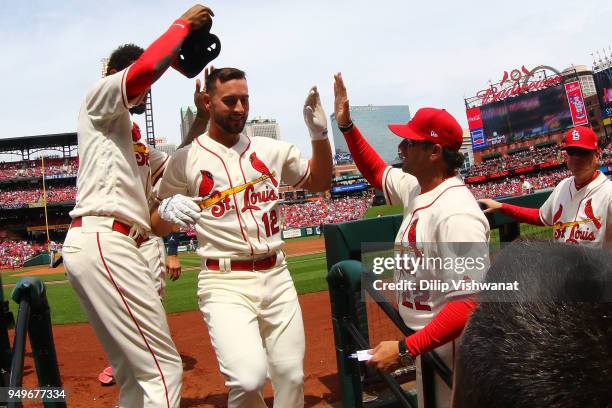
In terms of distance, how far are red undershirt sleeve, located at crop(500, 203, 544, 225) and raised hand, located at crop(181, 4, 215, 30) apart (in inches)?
97.9

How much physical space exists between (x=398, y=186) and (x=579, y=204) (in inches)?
72.9

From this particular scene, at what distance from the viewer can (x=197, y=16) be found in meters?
2.44

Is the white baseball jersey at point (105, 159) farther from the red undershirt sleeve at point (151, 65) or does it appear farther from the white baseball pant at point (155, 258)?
the white baseball pant at point (155, 258)

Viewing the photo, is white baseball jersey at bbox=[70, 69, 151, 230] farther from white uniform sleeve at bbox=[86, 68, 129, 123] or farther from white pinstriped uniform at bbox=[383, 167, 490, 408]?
white pinstriped uniform at bbox=[383, 167, 490, 408]

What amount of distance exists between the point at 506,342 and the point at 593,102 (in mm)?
69211

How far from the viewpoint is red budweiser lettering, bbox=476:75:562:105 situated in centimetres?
4966

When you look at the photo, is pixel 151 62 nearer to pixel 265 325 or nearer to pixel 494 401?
pixel 265 325

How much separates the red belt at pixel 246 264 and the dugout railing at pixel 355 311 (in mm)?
354

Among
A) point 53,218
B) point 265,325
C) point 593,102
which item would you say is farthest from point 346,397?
point 593,102

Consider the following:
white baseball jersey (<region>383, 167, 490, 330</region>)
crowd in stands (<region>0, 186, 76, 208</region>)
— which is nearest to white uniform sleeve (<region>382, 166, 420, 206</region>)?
white baseball jersey (<region>383, 167, 490, 330</region>)

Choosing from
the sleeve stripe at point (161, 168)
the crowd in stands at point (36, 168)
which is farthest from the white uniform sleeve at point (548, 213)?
the crowd in stands at point (36, 168)

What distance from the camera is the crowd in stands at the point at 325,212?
45.9 m

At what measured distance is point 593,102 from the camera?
5884cm

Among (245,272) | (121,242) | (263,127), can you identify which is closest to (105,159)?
(121,242)
